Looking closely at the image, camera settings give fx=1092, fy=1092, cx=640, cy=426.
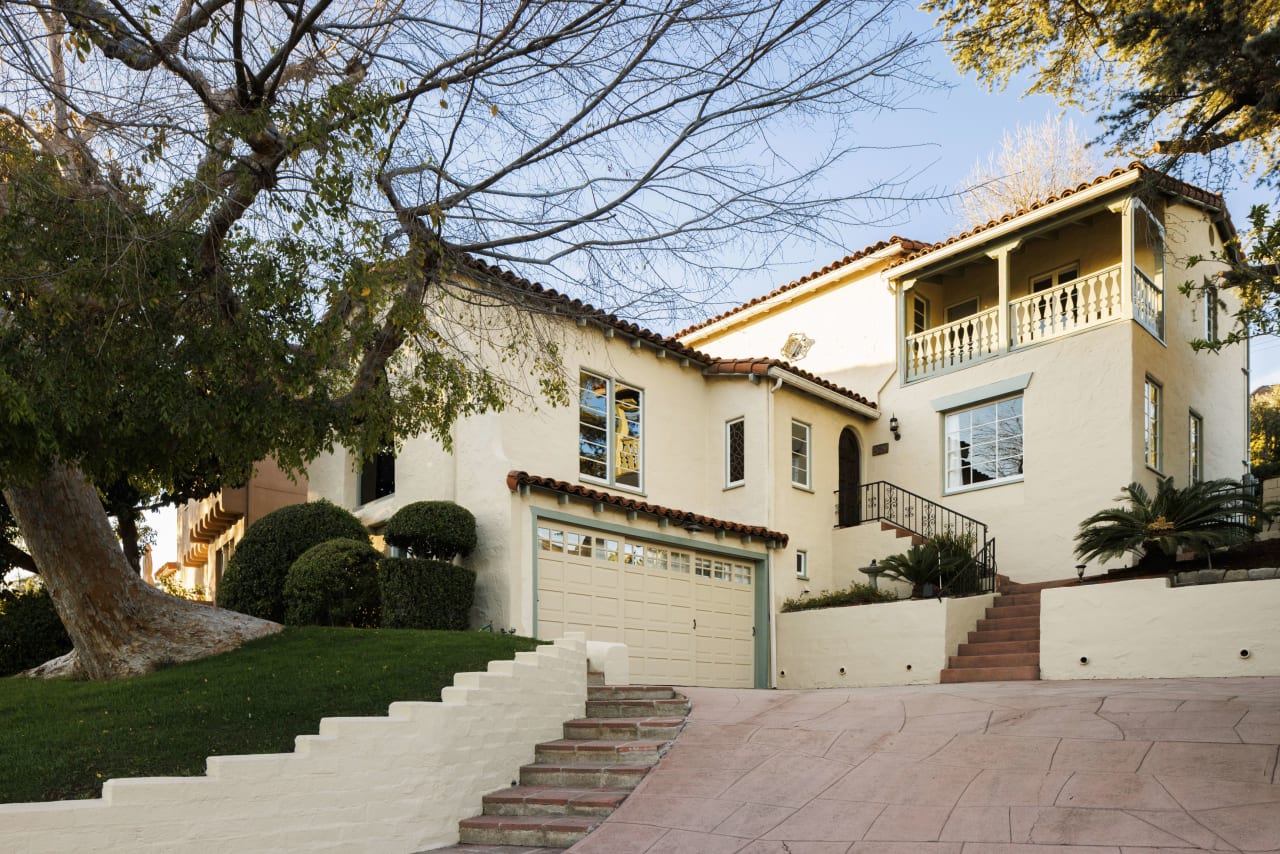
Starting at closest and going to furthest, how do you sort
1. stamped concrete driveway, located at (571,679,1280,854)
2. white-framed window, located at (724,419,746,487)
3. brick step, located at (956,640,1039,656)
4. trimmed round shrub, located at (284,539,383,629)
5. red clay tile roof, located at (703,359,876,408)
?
stamped concrete driveway, located at (571,679,1280,854), trimmed round shrub, located at (284,539,383,629), brick step, located at (956,640,1039,656), red clay tile roof, located at (703,359,876,408), white-framed window, located at (724,419,746,487)

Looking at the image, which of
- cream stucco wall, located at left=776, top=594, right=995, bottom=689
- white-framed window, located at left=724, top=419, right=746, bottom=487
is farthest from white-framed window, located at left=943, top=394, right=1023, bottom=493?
white-framed window, located at left=724, top=419, right=746, bottom=487

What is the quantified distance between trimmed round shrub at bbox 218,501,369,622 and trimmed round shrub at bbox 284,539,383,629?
117cm

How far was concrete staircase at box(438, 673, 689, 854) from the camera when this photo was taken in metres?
8.73

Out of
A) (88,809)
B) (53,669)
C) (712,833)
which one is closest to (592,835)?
(712,833)

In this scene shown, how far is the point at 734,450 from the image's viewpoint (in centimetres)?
1875

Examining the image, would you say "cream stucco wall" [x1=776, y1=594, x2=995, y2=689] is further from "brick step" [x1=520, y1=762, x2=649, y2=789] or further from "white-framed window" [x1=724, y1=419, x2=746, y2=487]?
"brick step" [x1=520, y1=762, x2=649, y2=789]

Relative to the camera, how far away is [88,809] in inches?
262

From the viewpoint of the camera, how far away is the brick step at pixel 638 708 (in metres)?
11.1

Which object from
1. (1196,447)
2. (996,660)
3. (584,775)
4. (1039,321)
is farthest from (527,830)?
(1196,447)

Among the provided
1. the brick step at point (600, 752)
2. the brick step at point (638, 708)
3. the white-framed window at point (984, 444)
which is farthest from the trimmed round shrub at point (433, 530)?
the white-framed window at point (984, 444)

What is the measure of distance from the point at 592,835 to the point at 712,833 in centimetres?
97

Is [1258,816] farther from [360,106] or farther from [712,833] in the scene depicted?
[360,106]

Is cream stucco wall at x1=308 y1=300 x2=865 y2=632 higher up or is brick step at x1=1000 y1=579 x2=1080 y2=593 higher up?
cream stucco wall at x1=308 y1=300 x2=865 y2=632

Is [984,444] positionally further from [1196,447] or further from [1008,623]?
Answer: [1008,623]
